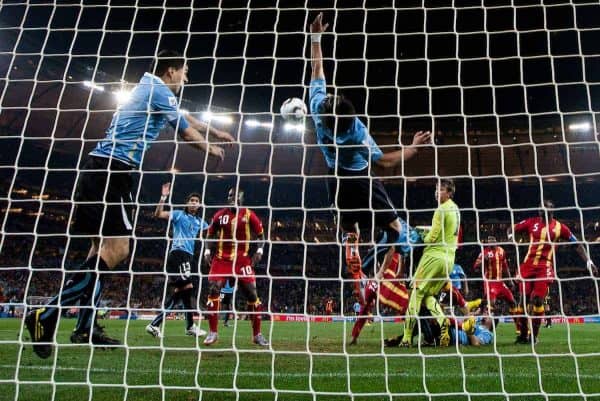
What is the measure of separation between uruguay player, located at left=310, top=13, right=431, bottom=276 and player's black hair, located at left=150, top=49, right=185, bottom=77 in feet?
4.16

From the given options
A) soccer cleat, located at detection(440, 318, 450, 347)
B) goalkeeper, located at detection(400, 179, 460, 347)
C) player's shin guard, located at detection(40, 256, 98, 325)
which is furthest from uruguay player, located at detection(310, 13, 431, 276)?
player's shin guard, located at detection(40, 256, 98, 325)

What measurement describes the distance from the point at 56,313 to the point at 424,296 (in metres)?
3.98

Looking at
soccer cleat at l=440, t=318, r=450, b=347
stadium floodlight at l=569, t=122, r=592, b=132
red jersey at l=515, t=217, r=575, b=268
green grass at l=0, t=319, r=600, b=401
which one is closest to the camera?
green grass at l=0, t=319, r=600, b=401

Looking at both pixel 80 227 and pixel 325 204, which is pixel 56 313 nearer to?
pixel 80 227

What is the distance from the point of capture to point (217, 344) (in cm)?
761

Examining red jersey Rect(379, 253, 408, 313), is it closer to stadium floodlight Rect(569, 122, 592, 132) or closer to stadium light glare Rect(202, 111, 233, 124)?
stadium light glare Rect(202, 111, 233, 124)

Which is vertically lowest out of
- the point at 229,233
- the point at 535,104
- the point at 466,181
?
the point at 466,181

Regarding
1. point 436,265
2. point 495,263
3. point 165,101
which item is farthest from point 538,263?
point 165,101

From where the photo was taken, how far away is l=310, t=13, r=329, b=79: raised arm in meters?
4.70

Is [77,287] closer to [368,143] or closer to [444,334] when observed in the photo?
[368,143]

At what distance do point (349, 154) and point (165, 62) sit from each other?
1.92 metres

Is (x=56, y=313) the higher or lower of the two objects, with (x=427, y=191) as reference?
higher

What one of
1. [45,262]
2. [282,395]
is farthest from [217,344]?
[45,262]

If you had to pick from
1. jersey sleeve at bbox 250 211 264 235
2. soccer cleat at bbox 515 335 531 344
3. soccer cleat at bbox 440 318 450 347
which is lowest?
soccer cleat at bbox 515 335 531 344
